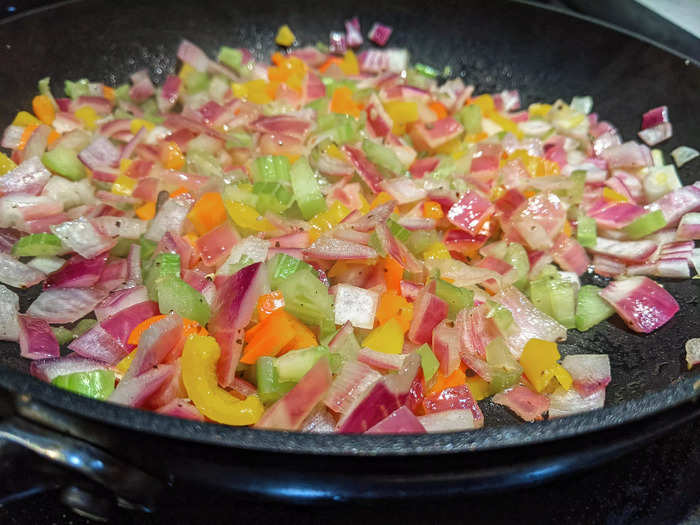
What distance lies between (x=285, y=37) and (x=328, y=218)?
103 centimetres

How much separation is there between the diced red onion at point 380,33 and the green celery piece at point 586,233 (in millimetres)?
1054

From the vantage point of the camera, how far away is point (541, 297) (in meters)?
1.39

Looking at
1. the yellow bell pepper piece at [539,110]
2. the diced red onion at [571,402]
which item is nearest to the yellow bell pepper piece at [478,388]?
the diced red onion at [571,402]

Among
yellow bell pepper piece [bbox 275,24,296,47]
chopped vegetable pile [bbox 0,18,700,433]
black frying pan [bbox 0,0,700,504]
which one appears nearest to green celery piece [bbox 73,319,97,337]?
chopped vegetable pile [bbox 0,18,700,433]

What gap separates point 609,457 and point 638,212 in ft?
2.81

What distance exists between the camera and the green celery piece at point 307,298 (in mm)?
1161

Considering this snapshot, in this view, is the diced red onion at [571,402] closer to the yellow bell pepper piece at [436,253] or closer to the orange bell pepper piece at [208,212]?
the yellow bell pepper piece at [436,253]

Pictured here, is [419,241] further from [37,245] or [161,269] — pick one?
[37,245]

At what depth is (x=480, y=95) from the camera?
211 cm

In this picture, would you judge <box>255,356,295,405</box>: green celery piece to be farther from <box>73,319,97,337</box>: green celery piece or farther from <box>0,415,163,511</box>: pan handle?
<box>73,319,97,337</box>: green celery piece

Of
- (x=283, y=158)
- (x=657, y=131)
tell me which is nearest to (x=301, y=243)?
(x=283, y=158)

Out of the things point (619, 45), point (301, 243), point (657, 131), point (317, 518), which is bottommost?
point (317, 518)

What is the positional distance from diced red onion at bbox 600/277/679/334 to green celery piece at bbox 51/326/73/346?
3.88 ft

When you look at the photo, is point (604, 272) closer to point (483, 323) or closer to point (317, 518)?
point (483, 323)
